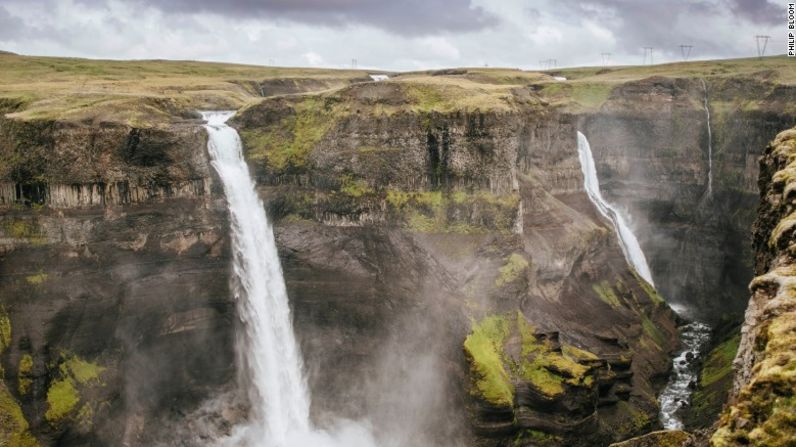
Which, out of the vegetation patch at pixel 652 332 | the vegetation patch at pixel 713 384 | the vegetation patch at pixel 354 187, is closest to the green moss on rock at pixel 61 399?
the vegetation patch at pixel 354 187

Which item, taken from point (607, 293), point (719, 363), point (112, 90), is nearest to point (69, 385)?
point (112, 90)

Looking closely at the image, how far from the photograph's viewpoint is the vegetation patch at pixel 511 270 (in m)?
50.0

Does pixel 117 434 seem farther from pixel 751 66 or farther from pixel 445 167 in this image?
pixel 751 66

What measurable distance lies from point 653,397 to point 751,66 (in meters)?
79.7

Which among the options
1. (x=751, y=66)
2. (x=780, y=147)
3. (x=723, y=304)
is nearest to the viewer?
(x=780, y=147)

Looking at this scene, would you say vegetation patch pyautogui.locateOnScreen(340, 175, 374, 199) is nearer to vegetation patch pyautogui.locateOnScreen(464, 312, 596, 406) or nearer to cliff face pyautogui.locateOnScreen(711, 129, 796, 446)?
vegetation patch pyautogui.locateOnScreen(464, 312, 596, 406)

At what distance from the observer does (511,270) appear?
50438 mm

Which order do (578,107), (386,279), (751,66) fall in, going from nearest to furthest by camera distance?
(386,279), (578,107), (751,66)

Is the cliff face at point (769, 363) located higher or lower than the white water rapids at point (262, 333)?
higher

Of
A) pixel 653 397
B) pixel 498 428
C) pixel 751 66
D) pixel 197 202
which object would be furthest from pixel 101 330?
pixel 751 66

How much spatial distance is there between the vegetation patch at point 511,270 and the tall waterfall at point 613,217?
73.6 ft

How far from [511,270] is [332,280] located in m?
12.5

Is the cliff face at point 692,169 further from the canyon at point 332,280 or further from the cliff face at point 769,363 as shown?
the cliff face at point 769,363

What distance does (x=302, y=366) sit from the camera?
165 feet
